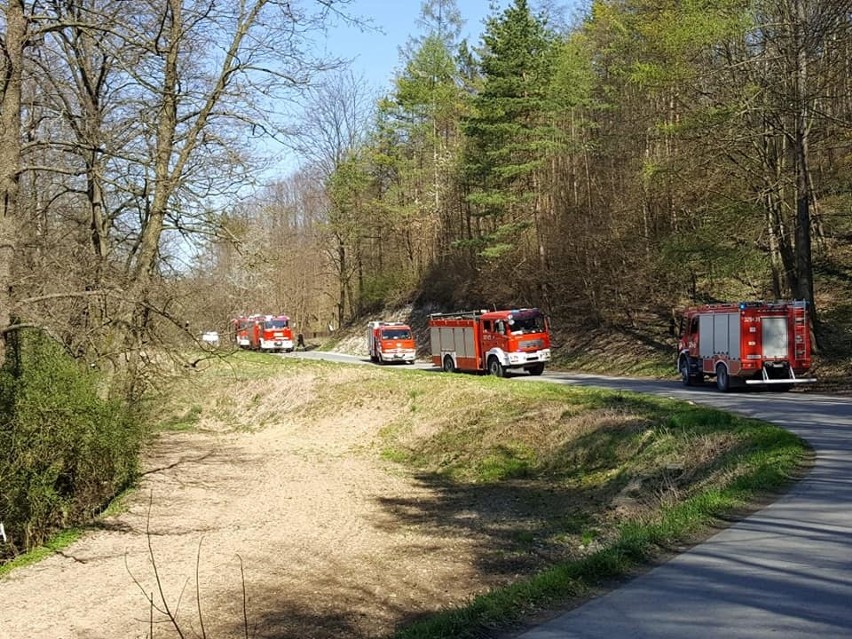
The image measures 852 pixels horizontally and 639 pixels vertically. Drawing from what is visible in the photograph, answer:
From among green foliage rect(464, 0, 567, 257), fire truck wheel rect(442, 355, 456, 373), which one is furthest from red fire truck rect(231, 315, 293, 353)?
fire truck wheel rect(442, 355, 456, 373)

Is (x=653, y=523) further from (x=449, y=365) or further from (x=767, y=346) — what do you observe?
(x=449, y=365)

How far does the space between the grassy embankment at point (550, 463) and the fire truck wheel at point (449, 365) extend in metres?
5.68

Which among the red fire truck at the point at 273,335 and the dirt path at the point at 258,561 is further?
the red fire truck at the point at 273,335

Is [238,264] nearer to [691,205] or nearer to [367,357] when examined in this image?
[691,205]

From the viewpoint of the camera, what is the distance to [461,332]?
125 ft

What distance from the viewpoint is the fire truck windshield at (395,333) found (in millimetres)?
47594

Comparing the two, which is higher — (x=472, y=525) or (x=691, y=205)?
(x=691, y=205)

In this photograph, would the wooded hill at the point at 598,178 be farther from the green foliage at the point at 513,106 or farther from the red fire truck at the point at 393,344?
the red fire truck at the point at 393,344

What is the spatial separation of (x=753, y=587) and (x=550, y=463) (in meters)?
13.7

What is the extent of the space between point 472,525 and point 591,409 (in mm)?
6651

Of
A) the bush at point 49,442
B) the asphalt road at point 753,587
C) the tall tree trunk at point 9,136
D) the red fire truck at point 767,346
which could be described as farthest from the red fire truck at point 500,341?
the asphalt road at point 753,587

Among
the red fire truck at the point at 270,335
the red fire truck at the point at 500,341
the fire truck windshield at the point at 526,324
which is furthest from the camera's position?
the red fire truck at the point at 270,335

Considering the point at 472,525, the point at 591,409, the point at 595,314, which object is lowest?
the point at 472,525

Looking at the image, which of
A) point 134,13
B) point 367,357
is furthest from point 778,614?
point 367,357
